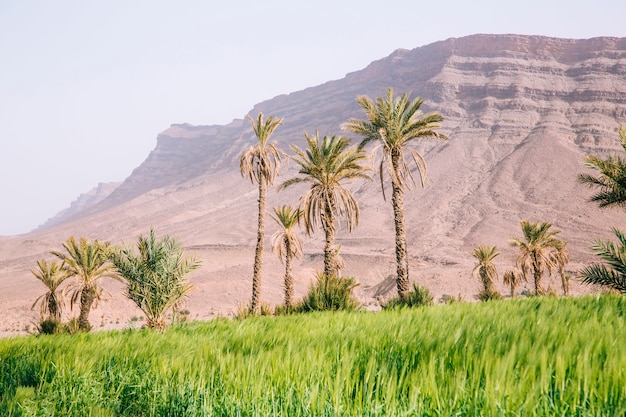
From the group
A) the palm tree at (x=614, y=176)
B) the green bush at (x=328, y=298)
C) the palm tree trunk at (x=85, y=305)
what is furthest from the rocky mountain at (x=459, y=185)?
the palm tree at (x=614, y=176)

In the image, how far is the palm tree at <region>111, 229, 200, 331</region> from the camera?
12.5m

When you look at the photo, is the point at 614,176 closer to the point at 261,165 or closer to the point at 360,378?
the point at 360,378

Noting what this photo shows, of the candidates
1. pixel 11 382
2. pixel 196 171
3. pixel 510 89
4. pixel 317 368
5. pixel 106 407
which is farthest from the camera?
pixel 196 171

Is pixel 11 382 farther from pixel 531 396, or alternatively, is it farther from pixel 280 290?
pixel 280 290

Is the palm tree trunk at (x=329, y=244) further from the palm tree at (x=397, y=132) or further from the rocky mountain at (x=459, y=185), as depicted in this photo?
the rocky mountain at (x=459, y=185)

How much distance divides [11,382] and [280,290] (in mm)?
53824

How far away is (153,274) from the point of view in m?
12.6

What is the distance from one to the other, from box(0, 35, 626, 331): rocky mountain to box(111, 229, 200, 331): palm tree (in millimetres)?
34030

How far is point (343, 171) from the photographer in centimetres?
2142

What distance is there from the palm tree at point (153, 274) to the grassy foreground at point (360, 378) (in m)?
8.13

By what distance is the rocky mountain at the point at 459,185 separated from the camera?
219 feet

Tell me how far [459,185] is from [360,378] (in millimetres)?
95392

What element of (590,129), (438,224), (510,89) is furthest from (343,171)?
(510,89)

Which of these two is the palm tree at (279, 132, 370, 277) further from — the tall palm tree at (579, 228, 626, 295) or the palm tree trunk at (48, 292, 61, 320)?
the palm tree trunk at (48, 292, 61, 320)
